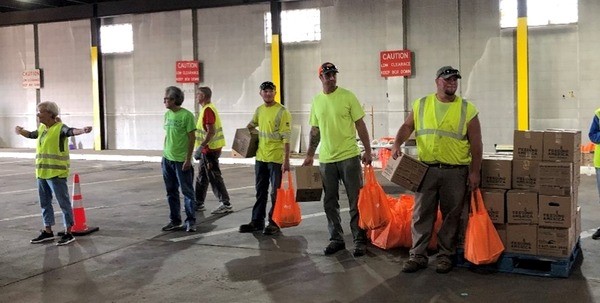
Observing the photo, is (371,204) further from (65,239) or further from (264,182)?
(65,239)

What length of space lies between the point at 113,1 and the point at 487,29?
1327cm

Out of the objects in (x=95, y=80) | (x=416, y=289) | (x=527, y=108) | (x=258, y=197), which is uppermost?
(x=95, y=80)

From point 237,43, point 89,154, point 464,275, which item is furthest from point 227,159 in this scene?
point 464,275

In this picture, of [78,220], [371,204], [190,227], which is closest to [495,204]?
[371,204]

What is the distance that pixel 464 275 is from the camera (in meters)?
5.75

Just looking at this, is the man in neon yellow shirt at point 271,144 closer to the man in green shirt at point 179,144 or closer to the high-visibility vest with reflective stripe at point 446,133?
the man in green shirt at point 179,144

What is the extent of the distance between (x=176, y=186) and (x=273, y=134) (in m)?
1.57

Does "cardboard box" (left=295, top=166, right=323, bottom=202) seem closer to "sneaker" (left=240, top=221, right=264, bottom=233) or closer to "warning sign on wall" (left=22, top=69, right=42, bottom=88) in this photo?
"sneaker" (left=240, top=221, right=264, bottom=233)

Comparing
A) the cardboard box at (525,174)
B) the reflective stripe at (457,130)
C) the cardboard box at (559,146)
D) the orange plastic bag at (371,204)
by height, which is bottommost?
the orange plastic bag at (371,204)

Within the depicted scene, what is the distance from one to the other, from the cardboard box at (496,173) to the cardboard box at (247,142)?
3128 mm

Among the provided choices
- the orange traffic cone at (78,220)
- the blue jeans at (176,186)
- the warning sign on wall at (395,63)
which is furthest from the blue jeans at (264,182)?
the warning sign on wall at (395,63)

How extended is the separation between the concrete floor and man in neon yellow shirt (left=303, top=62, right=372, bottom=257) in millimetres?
579

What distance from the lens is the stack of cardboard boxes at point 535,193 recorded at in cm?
562

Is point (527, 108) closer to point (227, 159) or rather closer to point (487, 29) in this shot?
point (487, 29)
